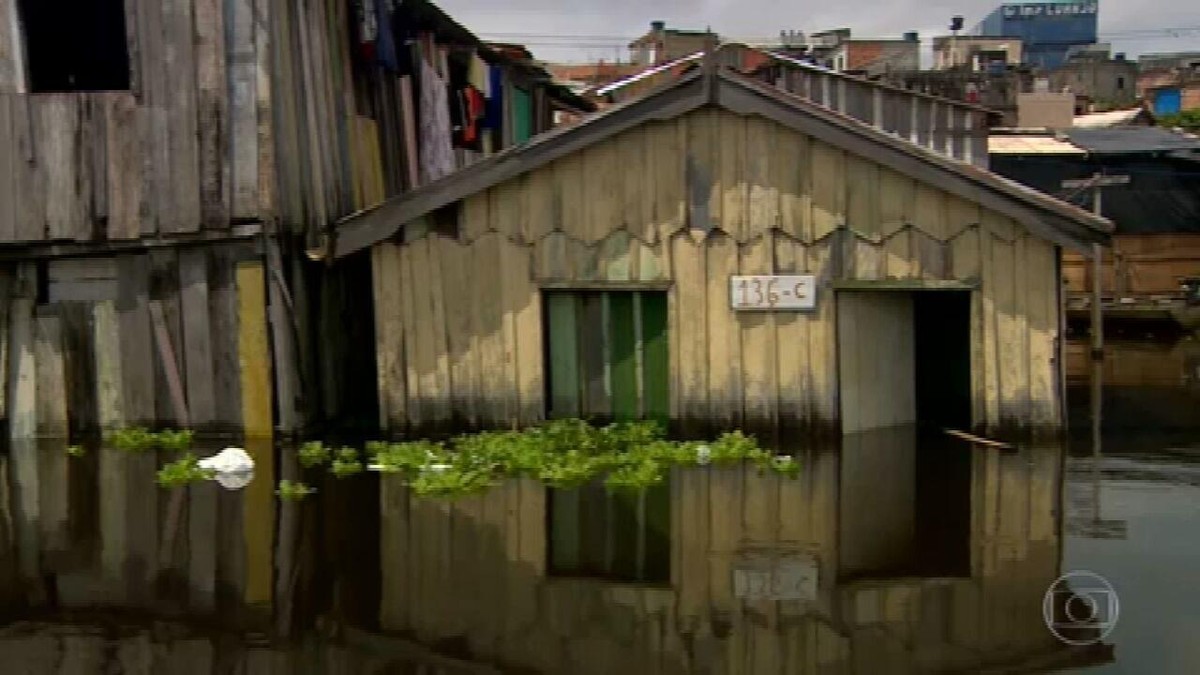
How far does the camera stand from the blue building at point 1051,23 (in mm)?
94875

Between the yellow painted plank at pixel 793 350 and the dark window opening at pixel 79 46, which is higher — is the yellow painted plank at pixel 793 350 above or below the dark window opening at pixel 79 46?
below

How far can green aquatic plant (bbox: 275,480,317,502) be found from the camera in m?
10.7

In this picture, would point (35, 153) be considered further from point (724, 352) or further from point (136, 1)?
point (724, 352)

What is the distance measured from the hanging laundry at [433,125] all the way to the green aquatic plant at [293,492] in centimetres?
735

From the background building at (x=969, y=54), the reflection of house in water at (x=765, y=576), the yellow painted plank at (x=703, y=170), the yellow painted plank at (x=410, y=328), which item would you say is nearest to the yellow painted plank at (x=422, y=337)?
the yellow painted plank at (x=410, y=328)

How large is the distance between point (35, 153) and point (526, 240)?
4817 millimetres

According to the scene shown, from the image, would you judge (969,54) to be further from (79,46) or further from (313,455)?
(313,455)

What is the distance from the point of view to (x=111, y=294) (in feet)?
44.0

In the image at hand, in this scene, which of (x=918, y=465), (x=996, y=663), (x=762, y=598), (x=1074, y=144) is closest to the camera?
(x=996, y=663)

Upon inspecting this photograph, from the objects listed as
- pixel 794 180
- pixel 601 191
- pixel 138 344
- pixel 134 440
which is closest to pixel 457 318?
pixel 601 191

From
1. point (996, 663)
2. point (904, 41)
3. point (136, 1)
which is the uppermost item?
→ point (904, 41)

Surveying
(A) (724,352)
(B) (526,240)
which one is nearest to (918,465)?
(A) (724,352)

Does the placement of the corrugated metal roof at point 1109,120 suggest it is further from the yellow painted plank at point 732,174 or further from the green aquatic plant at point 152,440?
the green aquatic plant at point 152,440

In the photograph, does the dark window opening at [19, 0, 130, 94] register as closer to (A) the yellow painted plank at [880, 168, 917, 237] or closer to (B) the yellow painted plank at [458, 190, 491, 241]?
(B) the yellow painted plank at [458, 190, 491, 241]
